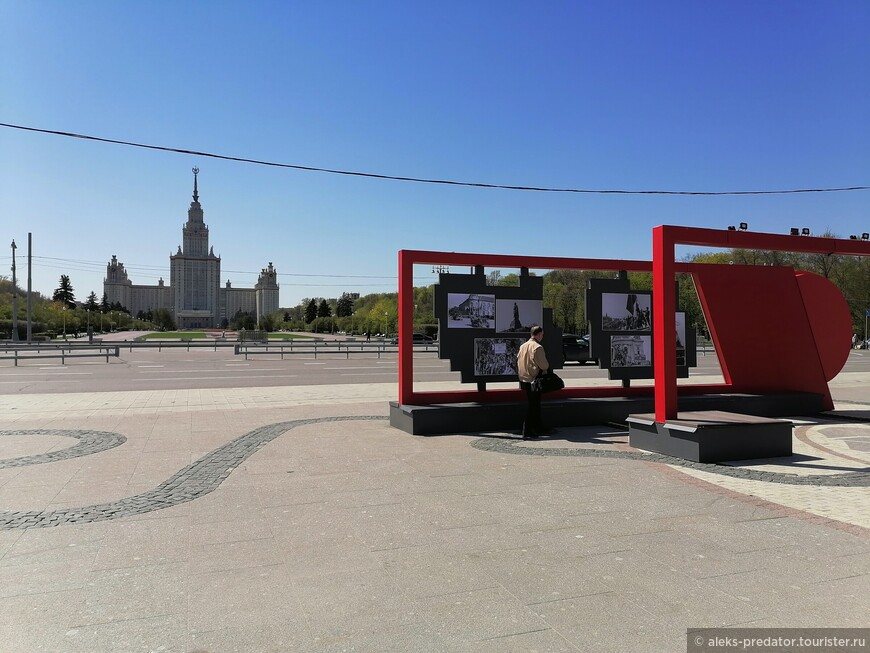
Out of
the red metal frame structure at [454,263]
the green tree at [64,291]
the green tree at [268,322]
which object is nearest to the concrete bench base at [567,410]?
the red metal frame structure at [454,263]

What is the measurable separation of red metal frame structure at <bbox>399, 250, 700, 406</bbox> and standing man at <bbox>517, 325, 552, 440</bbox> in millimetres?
1386

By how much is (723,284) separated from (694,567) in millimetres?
9399

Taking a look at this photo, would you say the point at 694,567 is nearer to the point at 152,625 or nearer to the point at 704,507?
the point at 704,507

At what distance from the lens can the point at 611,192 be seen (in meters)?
16.3

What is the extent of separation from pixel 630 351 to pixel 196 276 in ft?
580

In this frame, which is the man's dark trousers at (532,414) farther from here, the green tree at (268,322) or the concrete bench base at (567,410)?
the green tree at (268,322)

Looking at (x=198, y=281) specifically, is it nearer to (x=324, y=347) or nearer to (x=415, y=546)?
(x=324, y=347)

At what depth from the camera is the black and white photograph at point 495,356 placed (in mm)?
10406

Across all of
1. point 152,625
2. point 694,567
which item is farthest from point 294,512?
point 694,567

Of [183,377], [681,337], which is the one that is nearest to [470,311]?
[681,337]

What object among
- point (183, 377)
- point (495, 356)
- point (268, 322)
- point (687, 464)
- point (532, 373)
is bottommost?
point (687, 464)

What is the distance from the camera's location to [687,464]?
7.21 m

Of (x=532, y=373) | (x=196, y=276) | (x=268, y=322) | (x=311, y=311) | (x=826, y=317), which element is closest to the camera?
(x=532, y=373)

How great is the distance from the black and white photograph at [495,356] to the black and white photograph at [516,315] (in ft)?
0.78
